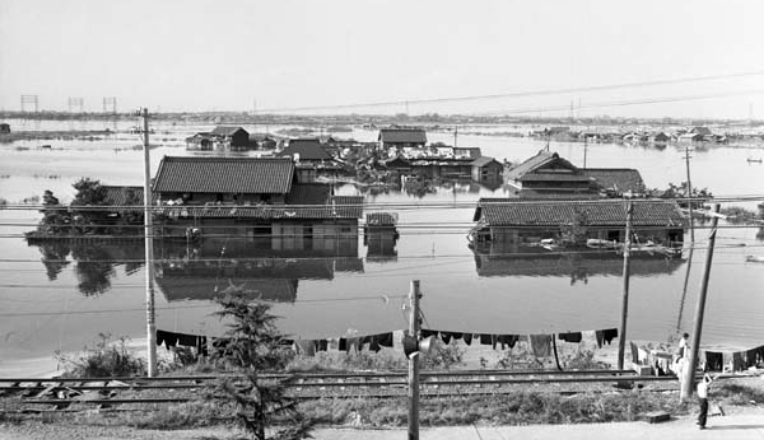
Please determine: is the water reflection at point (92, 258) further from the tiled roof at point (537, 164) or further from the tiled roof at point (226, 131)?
the tiled roof at point (226, 131)

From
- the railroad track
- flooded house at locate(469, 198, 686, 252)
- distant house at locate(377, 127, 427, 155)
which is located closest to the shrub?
the railroad track

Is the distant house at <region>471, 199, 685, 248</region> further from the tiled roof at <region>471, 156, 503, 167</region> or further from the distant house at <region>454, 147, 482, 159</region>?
the distant house at <region>454, 147, 482, 159</region>

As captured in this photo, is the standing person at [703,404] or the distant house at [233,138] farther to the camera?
the distant house at [233,138]

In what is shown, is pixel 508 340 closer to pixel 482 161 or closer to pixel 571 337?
pixel 571 337

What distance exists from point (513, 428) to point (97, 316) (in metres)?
8.75

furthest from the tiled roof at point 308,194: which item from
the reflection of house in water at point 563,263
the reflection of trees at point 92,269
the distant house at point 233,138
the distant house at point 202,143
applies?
the distant house at point 202,143

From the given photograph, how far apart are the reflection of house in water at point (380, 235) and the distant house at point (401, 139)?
26.9 meters

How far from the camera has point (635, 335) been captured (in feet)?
40.3

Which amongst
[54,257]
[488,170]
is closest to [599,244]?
[54,257]

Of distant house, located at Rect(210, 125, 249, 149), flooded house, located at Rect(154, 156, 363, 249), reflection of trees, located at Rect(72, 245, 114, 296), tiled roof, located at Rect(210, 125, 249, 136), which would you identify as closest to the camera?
reflection of trees, located at Rect(72, 245, 114, 296)

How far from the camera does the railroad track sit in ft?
27.0

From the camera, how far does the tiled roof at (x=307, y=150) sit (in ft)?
125

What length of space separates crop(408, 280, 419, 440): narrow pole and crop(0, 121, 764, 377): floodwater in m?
2.70

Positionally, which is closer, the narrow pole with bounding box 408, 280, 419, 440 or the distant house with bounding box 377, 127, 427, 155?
the narrow pole with bounding box 408, 280, 419, 440
